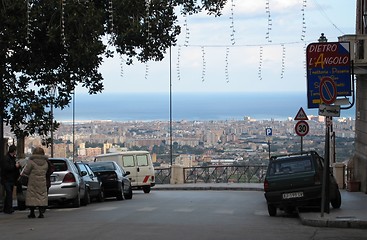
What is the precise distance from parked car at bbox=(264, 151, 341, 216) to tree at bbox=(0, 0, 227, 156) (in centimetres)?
595

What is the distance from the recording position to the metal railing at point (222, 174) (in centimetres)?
4756

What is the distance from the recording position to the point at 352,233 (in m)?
16.3

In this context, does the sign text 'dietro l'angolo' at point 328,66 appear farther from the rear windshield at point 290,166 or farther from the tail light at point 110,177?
the tail light at point 110,177

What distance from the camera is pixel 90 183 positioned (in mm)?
27750

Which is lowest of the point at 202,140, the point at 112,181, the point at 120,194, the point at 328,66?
the point at 120,194

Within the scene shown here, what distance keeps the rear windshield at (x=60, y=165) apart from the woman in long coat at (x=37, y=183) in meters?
3.64

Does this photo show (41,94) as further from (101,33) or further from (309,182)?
(309,182)

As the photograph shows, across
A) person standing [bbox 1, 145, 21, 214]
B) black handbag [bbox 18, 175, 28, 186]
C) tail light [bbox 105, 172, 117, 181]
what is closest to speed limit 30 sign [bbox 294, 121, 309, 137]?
tail light [bbox 105, 172, 117, 181]

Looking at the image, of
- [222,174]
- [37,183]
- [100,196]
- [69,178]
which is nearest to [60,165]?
[69,178]

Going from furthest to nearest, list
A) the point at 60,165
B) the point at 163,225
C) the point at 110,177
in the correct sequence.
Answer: the point at 110,177 < the point at 60,165 < the point at 163,225

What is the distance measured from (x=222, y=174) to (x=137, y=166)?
923cm

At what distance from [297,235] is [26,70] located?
462 inches

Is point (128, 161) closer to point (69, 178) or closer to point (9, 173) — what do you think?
point (69, 178)

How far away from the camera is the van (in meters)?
40.2
